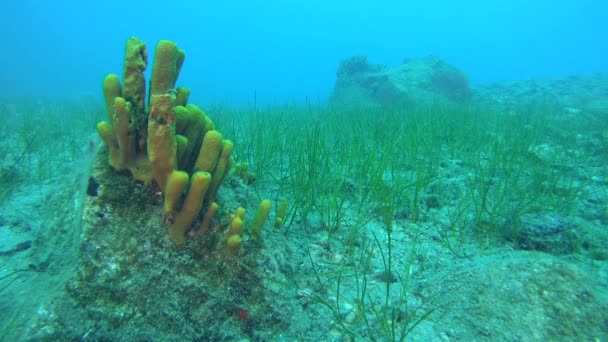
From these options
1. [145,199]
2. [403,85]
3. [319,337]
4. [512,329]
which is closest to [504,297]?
[512,329]

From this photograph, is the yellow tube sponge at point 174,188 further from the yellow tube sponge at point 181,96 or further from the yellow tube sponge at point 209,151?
the yellow tube sponge at point 181,96

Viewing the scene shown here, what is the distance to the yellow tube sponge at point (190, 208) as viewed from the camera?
1725mm

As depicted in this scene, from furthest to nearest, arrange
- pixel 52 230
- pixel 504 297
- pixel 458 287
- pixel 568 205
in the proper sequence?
pixel 568 205, pixel 52 230, pixel 458 287, pixel 504 297

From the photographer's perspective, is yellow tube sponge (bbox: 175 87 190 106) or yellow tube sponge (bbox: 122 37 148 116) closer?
yellow tube sponge (bbox: 122 37 148 116)

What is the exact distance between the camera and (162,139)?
1.69 meters

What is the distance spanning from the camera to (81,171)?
217cm

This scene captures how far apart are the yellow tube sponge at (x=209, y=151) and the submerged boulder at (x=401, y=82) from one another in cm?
1159

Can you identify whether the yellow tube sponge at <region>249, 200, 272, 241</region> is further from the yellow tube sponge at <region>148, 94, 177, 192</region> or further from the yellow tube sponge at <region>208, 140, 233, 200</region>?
the yellow tube sponge at <region>148, 94, 177, 192</region>

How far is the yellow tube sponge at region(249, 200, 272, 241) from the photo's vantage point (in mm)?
2037

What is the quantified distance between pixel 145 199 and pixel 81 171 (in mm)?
684

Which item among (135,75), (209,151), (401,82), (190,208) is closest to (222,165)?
(209,151)

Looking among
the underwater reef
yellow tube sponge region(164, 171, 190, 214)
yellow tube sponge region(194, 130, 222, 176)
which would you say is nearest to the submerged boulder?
the underwater reef

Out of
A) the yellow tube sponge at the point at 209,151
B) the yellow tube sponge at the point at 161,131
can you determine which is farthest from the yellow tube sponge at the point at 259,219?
the yellow tube sponge at the point at 161,131

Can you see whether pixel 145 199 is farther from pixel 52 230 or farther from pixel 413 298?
pixel 413 298
